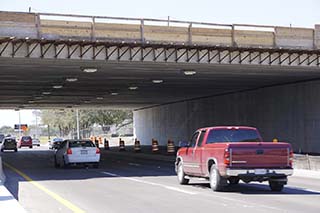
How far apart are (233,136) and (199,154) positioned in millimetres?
1194

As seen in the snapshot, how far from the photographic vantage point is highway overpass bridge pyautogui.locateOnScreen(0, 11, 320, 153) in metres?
28.2

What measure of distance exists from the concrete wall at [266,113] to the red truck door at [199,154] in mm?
21733

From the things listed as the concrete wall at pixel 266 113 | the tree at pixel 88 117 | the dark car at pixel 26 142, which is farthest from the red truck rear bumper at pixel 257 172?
the tree at pixel 88 117

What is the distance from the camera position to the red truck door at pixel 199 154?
18.1 m

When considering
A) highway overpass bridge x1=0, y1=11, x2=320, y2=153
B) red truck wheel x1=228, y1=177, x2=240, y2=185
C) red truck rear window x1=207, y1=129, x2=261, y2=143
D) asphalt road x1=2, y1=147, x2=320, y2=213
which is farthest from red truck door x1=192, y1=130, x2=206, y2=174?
highway overpass bridge x1=0, y1=11, x2=320, y2=153

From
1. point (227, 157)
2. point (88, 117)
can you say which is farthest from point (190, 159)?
point (88, 117)

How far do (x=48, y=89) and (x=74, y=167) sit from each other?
56.9 ft

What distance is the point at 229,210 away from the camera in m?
12.7

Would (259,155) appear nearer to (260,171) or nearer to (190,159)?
(260,171)

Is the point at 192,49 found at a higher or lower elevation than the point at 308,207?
higher

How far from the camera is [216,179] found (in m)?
16.9

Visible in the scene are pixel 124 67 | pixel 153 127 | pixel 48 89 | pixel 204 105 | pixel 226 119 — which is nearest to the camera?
pixel 124 67

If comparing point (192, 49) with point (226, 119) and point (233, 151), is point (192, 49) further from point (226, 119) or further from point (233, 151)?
point (226, 119)

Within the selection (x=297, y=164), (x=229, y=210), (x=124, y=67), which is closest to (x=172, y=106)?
(x=124, y=67)
